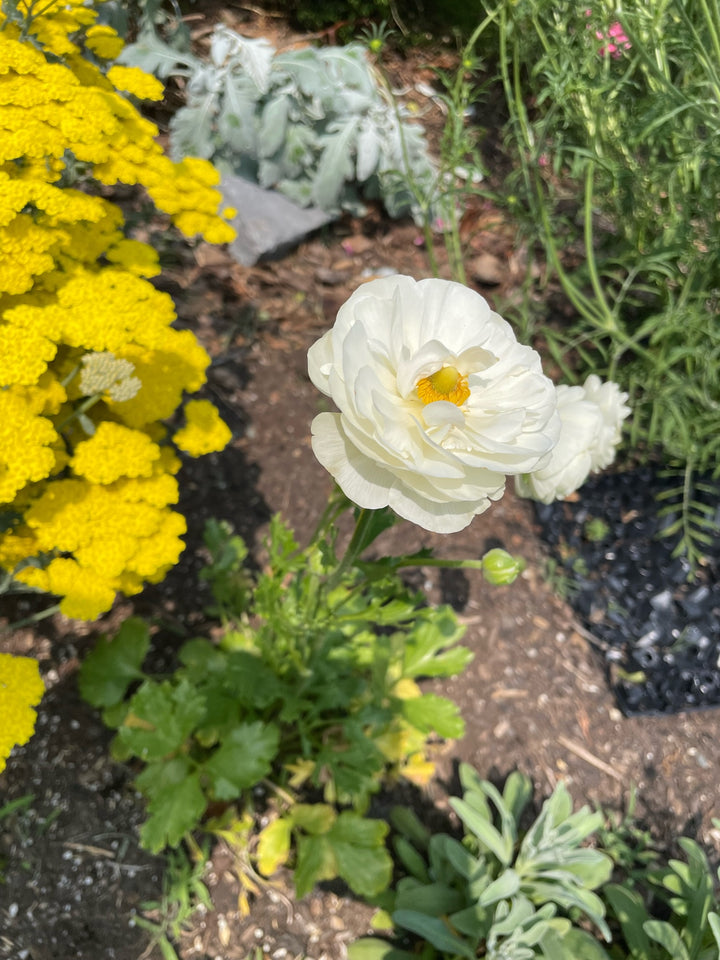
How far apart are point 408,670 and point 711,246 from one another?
4.39ft

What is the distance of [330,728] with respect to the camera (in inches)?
65.1

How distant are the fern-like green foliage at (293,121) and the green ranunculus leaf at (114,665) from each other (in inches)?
69.4

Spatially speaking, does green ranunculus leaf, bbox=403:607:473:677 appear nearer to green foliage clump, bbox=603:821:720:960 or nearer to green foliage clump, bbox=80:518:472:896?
green foliage clump, bbox=80:518:472:896

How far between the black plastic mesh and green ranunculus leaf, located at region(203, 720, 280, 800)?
1.13 meters

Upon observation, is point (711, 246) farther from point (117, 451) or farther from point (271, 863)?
point (271, 863)

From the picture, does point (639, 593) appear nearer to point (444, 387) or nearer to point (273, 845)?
point (273, 845)

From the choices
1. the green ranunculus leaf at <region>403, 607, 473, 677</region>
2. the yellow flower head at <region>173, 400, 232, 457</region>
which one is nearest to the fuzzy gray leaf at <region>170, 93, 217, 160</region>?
the yellow flower head at <region>173, 400, 232, 457</region>

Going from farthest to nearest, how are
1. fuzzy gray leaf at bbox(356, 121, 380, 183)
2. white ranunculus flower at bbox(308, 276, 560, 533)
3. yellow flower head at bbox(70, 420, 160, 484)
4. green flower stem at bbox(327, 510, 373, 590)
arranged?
fuzzy gray leaf at bbox(356, 121, 380, 183) < yellow flower head at bbox(70, 420, 160, 484) < green flower stem at bbox(327, 510, 373, 590) < white ranunculus flower at bbox(308, 276, 560, 533)

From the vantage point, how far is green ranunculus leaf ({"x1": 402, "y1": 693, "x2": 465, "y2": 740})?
157 centimetres

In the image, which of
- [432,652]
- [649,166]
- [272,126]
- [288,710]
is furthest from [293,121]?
[288,710]

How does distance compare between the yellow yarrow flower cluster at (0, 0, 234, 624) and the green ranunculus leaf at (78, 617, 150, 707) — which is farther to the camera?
the green ranunculus leaf at (78, 617, 150, 707)

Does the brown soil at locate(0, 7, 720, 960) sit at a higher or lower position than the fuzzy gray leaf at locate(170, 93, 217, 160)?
lower

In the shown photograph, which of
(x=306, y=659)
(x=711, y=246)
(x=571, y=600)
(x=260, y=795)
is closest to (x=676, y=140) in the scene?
(x=711, y=246)

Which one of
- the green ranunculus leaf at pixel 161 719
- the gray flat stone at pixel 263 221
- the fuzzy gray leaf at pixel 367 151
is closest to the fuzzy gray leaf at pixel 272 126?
the gray flat stone at pixel 263 221
